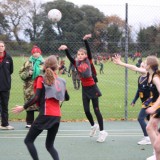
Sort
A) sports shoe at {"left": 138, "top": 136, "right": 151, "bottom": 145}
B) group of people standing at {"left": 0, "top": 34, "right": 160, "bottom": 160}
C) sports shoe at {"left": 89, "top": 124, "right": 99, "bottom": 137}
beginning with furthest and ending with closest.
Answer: sports shoe at {"left": 89, "top": 124, "right": 99, "bottom": 137}, sports shoe at {"left": 138, "top": 136, "right": 151, "bottom": 145}, group of people standing at {"left": 0, "top": 34, "right": 160, "bottom": 160}

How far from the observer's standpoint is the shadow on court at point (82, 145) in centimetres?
717

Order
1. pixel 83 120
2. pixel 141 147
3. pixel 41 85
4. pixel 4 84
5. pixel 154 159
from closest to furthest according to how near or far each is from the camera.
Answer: pixel 41 85, pixel 154 159, pixel 141 147, pixel 4 84, pixel 83 120

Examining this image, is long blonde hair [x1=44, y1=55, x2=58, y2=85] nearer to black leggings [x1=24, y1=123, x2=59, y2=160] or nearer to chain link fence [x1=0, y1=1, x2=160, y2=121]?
black leggings [x1=24, y1=123, x2=59, y2=160]

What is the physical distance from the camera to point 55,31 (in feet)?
→ 41.8

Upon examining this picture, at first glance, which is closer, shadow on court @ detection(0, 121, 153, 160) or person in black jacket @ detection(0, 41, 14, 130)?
shadow on court @ detection(0, 121, 153, 160)

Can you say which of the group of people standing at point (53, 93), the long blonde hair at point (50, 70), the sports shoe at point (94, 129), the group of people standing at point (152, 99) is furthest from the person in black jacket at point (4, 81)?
the long blonde hair at point (50, 70)

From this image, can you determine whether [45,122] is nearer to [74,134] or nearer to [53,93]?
[53,93]

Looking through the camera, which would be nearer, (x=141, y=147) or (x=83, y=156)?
(x=83, y=156)

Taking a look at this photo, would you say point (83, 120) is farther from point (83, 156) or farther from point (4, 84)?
point (83, 156)

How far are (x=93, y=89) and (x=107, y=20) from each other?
16.4ft

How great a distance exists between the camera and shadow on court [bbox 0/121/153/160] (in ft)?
23.5

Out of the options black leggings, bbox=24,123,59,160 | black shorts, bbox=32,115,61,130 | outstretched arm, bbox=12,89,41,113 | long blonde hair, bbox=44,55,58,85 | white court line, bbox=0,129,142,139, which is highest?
long blonde hair, bbox=44,55,58,85

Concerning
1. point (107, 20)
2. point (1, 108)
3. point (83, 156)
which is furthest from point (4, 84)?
point (107, 20)

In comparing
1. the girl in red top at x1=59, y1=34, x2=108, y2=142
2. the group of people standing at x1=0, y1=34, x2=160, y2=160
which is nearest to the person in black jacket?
the group of people standing at x1=0, y1=34, x2=160, y2=160
